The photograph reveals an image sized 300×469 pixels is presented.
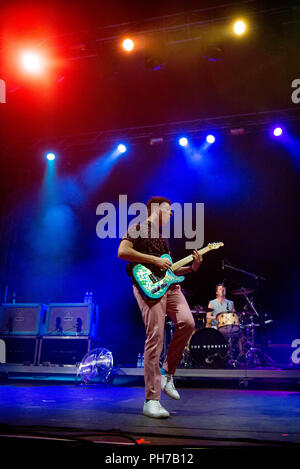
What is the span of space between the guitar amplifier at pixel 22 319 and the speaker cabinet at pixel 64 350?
0.37 meters

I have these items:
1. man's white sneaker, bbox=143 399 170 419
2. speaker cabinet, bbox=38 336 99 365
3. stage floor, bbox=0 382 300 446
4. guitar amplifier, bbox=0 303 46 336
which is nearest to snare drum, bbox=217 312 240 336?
stage floor, bbox=0 382 300 446

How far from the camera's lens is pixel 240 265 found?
340 inches

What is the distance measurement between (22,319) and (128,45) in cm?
593

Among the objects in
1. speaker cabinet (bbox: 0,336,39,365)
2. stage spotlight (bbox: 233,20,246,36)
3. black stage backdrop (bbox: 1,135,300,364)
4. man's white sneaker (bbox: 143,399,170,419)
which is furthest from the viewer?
black stage backdrop (bbox: 1,135,300,364)

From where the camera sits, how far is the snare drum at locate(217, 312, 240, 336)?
6.70 m

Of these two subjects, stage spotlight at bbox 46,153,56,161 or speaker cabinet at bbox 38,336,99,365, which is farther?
stage spotlight at bbox 46,153,56,161

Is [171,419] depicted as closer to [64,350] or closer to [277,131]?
[64,350]

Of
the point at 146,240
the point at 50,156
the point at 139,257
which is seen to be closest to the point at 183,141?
the point at 50,156

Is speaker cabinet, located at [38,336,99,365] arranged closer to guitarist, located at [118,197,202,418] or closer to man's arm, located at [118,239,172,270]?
guitarist, located at [118,197,202,418]

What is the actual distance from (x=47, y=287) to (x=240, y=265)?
4.87 meters

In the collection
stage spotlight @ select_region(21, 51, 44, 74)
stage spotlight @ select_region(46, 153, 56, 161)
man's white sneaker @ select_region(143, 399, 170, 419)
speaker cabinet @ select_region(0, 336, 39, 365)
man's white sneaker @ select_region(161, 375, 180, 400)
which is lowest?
speaker cabinet @ select_region(0, 336, 39, 365)

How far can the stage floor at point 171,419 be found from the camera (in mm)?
2113

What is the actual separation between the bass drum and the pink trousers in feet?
10.8
